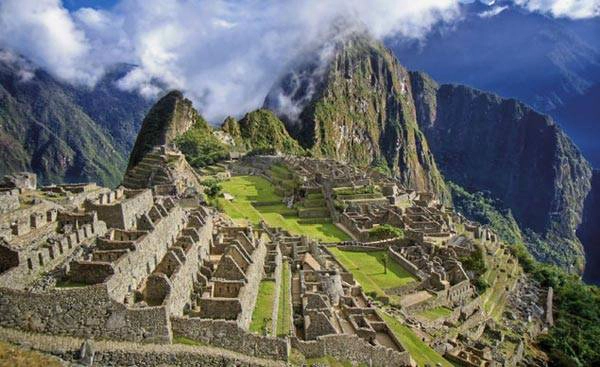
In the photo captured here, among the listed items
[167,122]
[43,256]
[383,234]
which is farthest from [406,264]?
[167,122]

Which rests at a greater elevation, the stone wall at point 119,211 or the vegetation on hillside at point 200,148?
A: the vegetation on hillside at point 200,148

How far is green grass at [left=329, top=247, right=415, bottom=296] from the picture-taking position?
139 feet

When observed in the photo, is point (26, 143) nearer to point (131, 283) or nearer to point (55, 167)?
point (55, 167)

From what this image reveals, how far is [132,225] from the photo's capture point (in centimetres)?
2959

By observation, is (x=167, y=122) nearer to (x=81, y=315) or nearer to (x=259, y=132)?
(x=259, y=132)

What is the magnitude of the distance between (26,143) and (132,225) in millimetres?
68986

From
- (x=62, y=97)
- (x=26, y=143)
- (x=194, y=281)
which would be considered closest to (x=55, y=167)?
(x=26, y=143)

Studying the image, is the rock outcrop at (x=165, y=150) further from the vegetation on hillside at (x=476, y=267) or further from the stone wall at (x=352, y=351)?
the vegetation on hillside at (x=476, y=267)

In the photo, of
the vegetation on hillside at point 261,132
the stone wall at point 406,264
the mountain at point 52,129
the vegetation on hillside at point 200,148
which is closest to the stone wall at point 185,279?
the stone wall at point 406,264

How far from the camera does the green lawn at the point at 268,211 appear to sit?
5438cm

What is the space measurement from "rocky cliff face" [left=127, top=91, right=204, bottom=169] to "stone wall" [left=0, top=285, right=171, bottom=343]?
9392 cm

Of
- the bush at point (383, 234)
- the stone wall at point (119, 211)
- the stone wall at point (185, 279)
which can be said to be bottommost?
the stone wall at point (185, 279)

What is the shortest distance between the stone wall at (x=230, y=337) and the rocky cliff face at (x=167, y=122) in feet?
302

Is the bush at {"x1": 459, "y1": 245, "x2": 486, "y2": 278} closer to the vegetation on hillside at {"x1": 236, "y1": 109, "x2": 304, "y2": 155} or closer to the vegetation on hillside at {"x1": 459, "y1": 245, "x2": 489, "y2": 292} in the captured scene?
the vegetation on hillside at {"x1": 459, "y1": 245, "x2": 489, "y2": 292}
